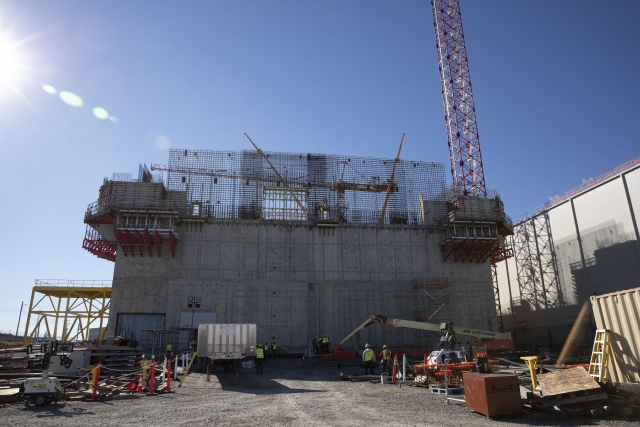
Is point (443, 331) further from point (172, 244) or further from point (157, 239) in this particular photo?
point (157, 239)

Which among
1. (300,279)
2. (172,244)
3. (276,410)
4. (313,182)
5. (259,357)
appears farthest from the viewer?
(313,182)

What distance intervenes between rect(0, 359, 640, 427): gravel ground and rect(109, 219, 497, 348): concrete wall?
67.8 feet

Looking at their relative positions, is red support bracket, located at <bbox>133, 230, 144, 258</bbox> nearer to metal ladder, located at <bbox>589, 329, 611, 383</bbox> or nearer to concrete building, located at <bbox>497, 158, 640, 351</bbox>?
metal ladder, located at <bbox>589, 329, 611, 383</bbox>

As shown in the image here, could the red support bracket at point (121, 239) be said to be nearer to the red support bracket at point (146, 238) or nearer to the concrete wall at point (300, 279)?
the concrete wall at point (300, 279)

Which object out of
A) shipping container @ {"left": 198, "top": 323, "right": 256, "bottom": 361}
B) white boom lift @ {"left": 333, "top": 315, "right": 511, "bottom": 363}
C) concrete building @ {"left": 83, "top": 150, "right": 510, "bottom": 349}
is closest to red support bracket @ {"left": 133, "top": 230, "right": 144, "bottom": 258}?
concrete building @ {"left": 83, "top": 150, "right": 510, "bottom": 349}

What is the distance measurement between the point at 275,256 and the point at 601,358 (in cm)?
3158

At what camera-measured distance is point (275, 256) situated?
42.4m

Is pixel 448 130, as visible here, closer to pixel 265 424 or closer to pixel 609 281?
pixel 609 281

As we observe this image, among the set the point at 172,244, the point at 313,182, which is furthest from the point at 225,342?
the point at 313,182

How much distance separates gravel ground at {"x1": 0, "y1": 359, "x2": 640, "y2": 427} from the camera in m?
11.5

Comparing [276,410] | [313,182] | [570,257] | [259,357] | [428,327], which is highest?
[313,182]

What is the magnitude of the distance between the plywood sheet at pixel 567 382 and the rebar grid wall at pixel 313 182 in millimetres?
33264

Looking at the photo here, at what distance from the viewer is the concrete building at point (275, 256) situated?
39781 mm

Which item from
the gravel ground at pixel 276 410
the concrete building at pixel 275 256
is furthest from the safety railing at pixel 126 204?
the gravel ground at pixel 276 410
